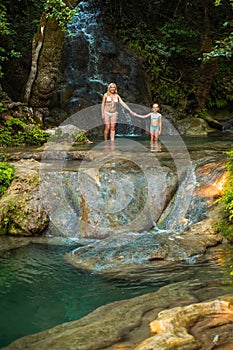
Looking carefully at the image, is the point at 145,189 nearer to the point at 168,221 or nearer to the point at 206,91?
the point at 168,221

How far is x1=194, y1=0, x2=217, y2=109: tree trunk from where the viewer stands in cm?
1553

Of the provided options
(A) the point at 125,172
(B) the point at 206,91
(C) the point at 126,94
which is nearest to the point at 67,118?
(C) the point at 126,94

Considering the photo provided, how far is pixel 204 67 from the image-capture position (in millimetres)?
16016

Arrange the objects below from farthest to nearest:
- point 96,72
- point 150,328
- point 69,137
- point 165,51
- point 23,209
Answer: point 165,51 < point 96,72 < point 69,137 < point 23,209 < point 150,328

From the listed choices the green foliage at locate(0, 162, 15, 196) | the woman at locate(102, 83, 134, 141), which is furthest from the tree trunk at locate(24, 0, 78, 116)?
the green foliage at locate(0, 162, 15, 196)

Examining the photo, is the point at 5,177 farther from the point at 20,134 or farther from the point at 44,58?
the point at 44,58

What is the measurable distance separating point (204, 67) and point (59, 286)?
13.5 metres

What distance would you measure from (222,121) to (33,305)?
1414 centimetres

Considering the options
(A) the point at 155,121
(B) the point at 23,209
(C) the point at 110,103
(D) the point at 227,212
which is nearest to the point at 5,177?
(B) the point at 23,209

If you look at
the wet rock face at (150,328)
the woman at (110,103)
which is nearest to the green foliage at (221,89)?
the woman at (110,103)

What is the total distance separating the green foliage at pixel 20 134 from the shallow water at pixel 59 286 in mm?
6127

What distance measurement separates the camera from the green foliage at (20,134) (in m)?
11.2

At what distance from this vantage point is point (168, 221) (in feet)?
22.0

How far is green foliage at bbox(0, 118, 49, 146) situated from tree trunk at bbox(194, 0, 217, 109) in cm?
769
